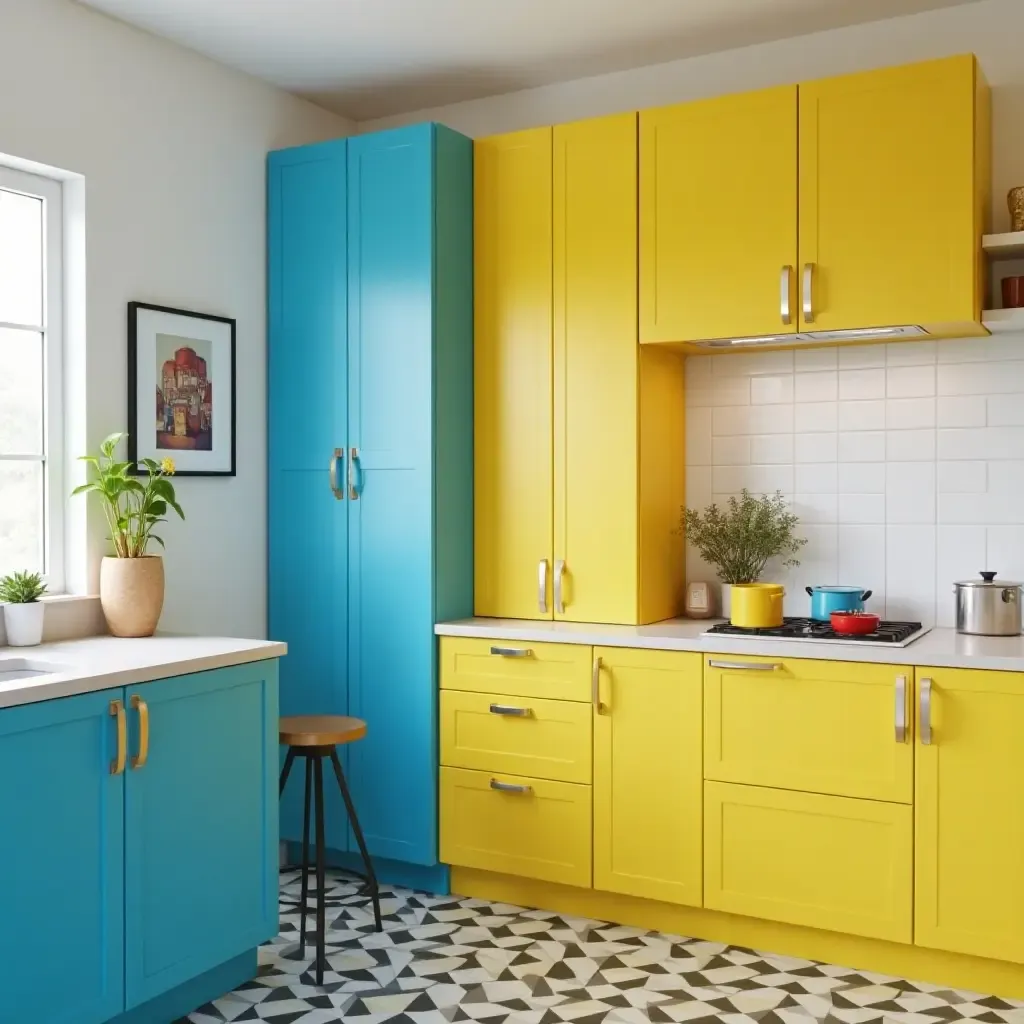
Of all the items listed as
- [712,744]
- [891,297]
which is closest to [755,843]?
[712,744]

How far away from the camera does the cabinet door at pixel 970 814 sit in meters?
2.84

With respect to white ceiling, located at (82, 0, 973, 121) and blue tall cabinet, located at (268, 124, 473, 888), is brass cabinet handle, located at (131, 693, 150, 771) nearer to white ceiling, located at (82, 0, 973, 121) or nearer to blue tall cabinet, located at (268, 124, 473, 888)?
blue tall cabinet, located at (268, 124, 473, 888)

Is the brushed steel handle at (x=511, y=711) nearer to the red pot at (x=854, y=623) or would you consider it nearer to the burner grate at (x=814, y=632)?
the burner grate at (x=814, y=632)

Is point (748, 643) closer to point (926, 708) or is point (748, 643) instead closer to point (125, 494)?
point (926, 708)

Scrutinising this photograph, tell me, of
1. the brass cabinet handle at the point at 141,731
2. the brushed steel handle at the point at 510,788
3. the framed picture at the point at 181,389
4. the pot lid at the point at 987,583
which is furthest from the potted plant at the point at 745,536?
the brass cabinet handle at the point at 141,731

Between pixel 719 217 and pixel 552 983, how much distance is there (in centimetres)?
222

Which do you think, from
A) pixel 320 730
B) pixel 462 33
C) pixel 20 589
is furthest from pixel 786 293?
pixel 20 589

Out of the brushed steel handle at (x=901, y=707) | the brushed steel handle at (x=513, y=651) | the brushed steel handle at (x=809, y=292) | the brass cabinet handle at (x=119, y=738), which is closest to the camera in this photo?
the brass cabinet handle at (x=119, y=738)

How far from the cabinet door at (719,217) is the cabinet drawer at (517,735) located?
46.8 inches

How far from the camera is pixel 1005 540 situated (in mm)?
3375

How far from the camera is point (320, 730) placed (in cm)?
327

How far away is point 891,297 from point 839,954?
1.82 m

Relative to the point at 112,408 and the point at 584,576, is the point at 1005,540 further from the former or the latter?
the point at 112,408

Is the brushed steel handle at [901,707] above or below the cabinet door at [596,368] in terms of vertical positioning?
below
